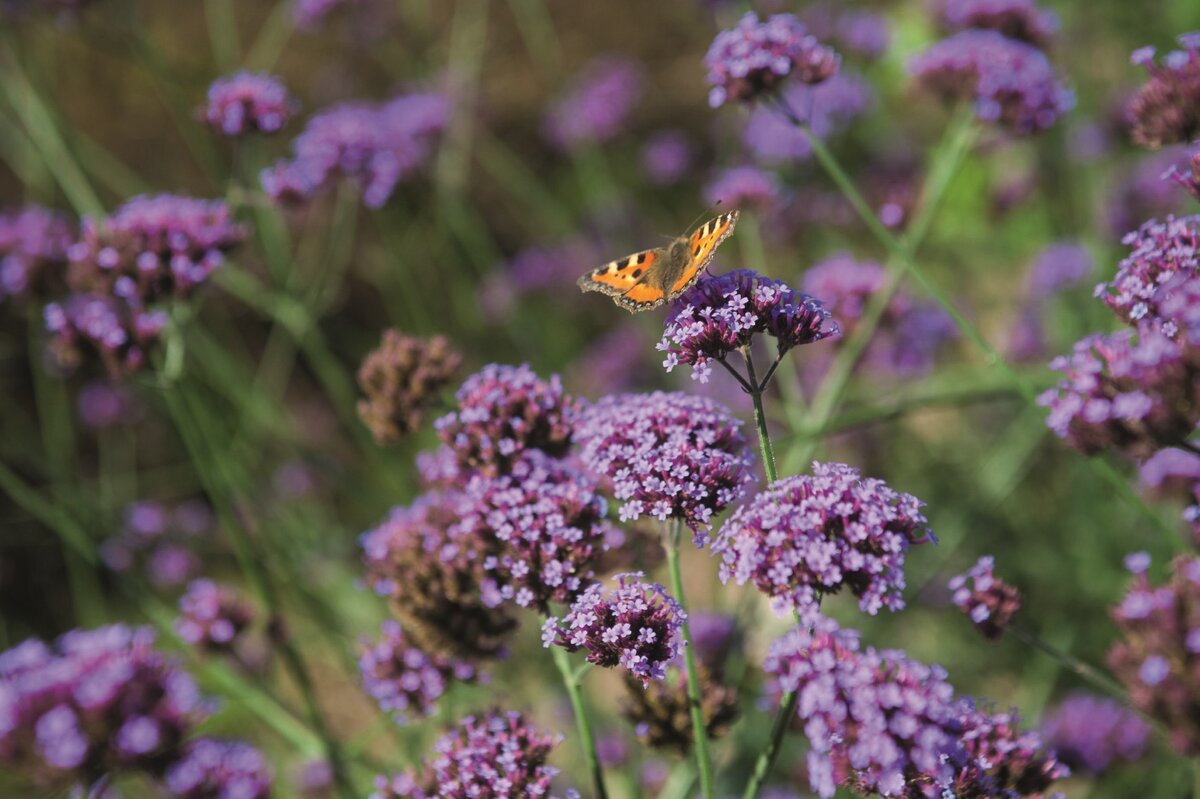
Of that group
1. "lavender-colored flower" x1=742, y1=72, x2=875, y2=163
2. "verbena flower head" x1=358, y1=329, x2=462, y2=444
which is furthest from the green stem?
"lavender-colored flower" x1=742, y1=72, x2=875, y2=163

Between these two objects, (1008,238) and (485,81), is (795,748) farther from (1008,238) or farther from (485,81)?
(485,81)

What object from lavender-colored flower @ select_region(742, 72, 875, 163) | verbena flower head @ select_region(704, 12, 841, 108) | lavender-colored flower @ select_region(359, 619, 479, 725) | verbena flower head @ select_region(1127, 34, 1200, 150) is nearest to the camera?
verbena flower head @ select_region(1127, 34, 1200, 150)

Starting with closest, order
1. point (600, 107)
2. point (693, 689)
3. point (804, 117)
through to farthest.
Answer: point (693, 689)
point (804, 117)
point (600, 107)

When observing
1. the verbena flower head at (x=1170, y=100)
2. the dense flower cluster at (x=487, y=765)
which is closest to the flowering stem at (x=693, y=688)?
the dense flower cluster at (x=487, y=765)

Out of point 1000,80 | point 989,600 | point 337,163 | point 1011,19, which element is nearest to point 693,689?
point 989,600

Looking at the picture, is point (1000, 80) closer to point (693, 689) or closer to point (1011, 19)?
point (1011, 19)

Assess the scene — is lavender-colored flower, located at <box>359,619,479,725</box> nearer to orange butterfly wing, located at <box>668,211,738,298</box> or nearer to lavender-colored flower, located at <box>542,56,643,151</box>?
orange butterfly wing, located at <box>668,211,738,298</box>
